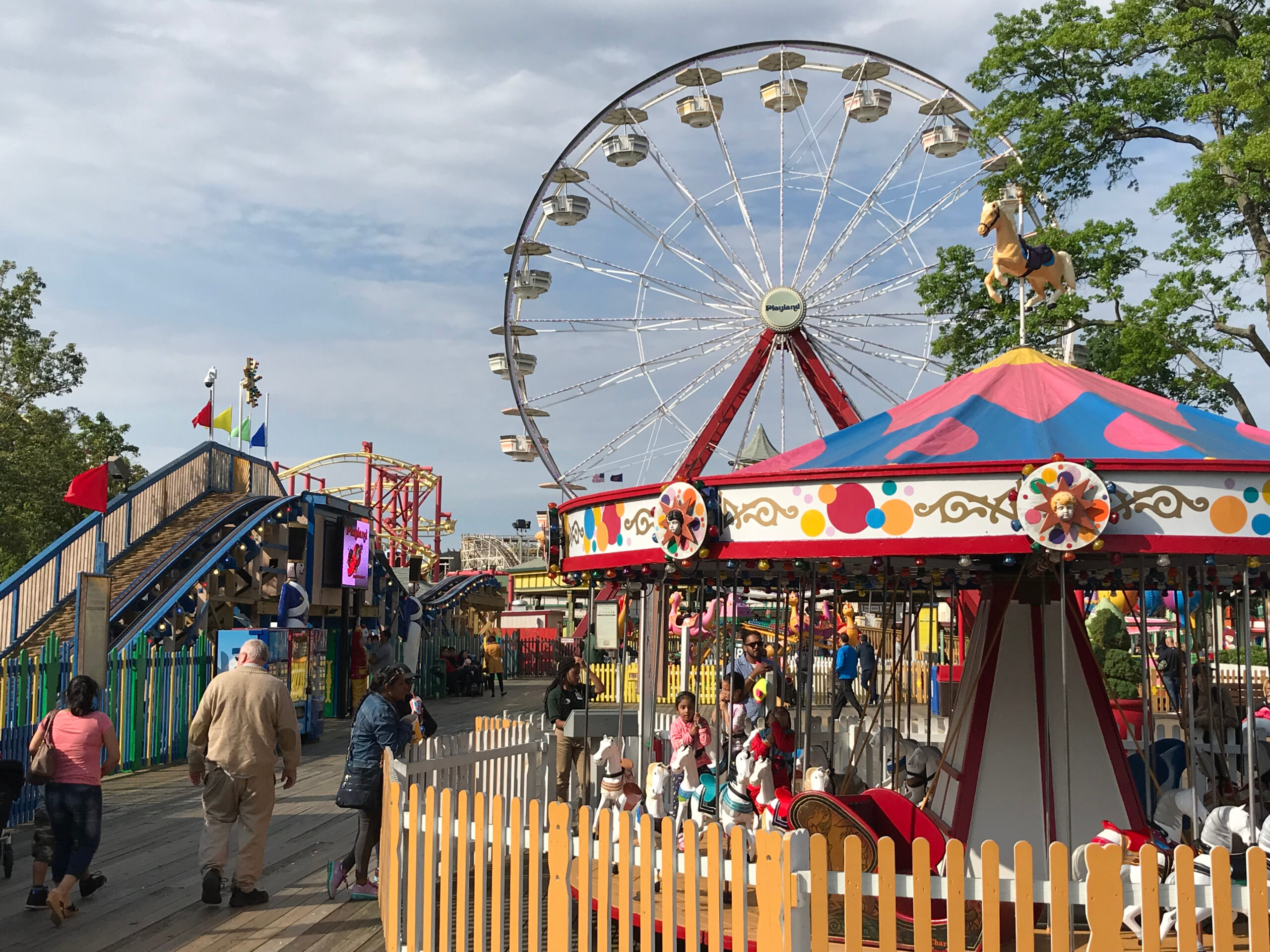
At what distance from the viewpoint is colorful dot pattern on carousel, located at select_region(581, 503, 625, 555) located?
7145 mm

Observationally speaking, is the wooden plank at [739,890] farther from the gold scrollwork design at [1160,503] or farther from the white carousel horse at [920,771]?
the white carousel horse at [920,771]

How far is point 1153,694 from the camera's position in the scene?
62.3ft

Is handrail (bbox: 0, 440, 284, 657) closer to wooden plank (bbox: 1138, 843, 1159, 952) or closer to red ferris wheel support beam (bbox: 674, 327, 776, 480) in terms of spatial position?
red ferris wheel support beam (bbox: 674, 327, 776, 480)

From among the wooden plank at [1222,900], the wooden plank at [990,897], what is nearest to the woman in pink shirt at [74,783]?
the wooden plank at [990,897]

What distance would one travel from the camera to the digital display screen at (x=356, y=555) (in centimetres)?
2155

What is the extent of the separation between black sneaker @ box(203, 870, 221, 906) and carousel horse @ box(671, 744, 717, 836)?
2.86 meters

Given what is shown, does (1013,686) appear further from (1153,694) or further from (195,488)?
(195,488)

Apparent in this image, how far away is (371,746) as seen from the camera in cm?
712

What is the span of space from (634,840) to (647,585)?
184 inches

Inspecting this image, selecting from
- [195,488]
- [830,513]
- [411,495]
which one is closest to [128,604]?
[195,488]

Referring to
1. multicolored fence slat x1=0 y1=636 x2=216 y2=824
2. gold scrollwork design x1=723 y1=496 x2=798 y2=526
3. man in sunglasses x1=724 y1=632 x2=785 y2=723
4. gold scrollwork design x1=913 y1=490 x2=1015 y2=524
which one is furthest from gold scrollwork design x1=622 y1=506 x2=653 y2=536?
multicolored fence slat x1=0 y1=636 x2=216 y2=824

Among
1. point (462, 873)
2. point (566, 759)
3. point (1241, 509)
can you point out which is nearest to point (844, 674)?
point (566, 759)

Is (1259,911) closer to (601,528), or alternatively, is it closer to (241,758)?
(601,528)

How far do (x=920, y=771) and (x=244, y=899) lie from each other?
4385mm
